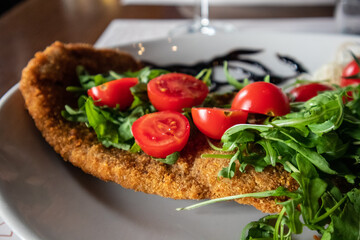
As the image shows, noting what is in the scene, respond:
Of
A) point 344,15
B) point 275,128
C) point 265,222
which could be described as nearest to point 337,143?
point 275,128

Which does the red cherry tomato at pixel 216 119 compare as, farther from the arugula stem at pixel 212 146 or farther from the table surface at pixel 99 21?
the table surface at pixel 99 21

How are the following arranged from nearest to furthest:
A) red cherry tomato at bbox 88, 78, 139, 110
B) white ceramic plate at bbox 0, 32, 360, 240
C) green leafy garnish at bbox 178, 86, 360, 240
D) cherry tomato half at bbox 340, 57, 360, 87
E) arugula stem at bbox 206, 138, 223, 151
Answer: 1. green leafy garnish at bbox 178, 86, 360, 240
2. white ceramic plate at bbox 0, 32, 360, 240
3. arugula stem at bbox 206, 138, 223, 151
4. red cherry tomato at bbox 88, 78, 139, 110
5. cherry tomato half at bbox 340, 57, 360, 87

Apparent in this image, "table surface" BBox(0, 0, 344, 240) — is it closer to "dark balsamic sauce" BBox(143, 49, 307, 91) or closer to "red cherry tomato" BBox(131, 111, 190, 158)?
"dark balsamic sauce" BBox(143, 49, 307, 91)

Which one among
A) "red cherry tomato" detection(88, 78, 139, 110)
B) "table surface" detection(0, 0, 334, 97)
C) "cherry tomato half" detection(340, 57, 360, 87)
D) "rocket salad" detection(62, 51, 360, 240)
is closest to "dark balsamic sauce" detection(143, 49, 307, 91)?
"cherry tomato half" detection(340, 57, 360, 87)

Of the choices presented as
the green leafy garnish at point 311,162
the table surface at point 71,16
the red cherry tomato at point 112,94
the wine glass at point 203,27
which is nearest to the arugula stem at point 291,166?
the green leafy garnish at point 311,162

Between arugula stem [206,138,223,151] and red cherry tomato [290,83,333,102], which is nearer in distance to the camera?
arugula stem [206,138,223,151]

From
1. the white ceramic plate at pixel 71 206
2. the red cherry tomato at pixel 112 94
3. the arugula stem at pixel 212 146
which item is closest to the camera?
the white ceramic plate at pixel 71 206
